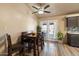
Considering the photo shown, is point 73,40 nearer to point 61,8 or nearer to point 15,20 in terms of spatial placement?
point 61,8

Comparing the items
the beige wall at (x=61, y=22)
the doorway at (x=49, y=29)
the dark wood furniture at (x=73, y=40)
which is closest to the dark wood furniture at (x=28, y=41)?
the doorway at (x=49, y=29)

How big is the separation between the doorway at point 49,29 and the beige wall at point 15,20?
7.9 inches

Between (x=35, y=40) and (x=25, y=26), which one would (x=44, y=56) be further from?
(x=25, y=26)

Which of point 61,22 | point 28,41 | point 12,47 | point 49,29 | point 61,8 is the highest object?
point 61,8

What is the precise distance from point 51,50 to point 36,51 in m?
0.30

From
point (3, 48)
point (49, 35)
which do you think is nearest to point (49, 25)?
point (49, 35)

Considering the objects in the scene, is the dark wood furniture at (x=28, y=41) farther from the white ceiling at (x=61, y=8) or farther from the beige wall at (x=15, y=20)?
the white ceiling at (x=61, y=8)

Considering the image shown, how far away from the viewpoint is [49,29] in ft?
7.99

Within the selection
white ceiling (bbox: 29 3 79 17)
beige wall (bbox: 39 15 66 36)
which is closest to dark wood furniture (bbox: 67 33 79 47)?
beige wall (bbox: 39 15 66 36)

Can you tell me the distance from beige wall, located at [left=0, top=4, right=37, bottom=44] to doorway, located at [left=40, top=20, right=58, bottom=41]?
0.66ft

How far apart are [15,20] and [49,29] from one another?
72cm

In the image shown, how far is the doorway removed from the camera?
2.38 metres

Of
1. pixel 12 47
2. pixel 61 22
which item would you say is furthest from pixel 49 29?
pixel 12 47

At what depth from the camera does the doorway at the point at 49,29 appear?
2.38 meters
